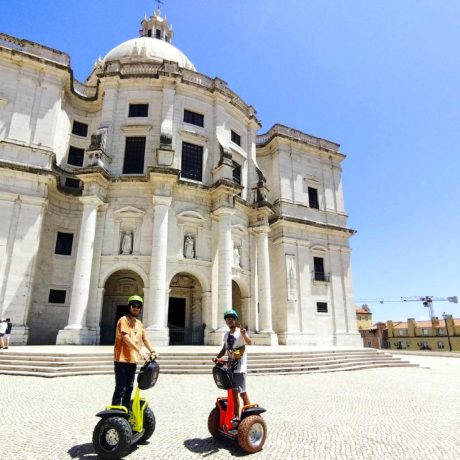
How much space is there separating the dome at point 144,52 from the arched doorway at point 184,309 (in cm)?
2213

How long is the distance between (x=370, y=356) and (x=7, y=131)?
2585 cm

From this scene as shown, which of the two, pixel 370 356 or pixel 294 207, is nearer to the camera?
pixel 370 356

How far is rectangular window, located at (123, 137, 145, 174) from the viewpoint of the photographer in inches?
880

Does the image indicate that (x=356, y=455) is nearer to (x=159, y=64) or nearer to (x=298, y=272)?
(x=298, y=272)

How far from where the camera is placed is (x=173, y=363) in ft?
41.6

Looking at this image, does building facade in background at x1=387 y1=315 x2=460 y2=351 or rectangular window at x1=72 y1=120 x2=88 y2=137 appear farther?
building facade in background at x1=387 y1=315 x2=460 y2=351

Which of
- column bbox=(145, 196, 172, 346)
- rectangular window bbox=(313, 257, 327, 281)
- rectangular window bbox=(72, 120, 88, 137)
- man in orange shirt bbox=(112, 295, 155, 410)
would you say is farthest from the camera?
rectangular window bbox=(313, 257, 327, 281)

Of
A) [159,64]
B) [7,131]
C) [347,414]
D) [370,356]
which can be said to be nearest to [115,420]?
[347,414]

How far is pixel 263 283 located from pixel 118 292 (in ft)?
33.9

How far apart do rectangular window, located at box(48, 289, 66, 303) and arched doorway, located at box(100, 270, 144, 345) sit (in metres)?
2.59

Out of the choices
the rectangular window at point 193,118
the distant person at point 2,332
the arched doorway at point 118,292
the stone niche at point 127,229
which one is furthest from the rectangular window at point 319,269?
the distant person at point 2,332

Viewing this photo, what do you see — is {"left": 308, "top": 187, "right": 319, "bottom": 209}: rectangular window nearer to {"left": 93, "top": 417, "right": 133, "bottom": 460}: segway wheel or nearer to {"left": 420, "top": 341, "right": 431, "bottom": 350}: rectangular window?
{"left": 93, "top": 417, "right": 133, "bottom": 460}: segway wheel

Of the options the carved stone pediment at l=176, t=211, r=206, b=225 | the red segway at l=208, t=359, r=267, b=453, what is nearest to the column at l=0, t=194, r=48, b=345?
the carved stone pediment at l=176, t=211, r=206, b=225

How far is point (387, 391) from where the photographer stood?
31.1 ft
